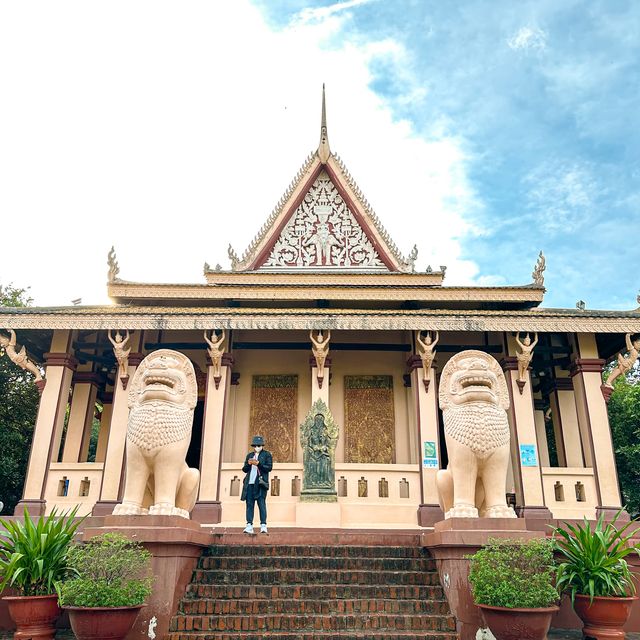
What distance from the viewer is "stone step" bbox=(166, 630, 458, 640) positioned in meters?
4.84

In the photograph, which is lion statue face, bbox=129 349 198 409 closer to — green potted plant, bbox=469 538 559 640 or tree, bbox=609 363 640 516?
green potted plant, bbox=469 538 559 640

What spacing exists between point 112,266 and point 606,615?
35.4ft

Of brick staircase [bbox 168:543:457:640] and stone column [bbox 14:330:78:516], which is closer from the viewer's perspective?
brick staircase [bbox 168:543:457:640]

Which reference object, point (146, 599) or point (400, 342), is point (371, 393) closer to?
point (400, 342)

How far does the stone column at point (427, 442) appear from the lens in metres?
9.16

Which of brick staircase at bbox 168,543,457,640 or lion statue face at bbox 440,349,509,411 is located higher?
lion statue face at bbox 440,349,509,411

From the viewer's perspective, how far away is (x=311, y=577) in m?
5.80

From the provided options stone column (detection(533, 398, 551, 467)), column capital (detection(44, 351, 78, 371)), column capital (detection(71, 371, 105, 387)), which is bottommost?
stone column (detection(533, 398, 551, 467))

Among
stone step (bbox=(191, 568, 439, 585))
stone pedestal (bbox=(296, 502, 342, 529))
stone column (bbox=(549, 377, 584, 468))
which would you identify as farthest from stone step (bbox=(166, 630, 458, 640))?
stone column (bbox=(549, 377, 584, 468))

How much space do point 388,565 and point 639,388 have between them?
1322 centimetres

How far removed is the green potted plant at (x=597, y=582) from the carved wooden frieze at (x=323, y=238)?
838 centimetres

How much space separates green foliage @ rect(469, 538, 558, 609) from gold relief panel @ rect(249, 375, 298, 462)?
671cm

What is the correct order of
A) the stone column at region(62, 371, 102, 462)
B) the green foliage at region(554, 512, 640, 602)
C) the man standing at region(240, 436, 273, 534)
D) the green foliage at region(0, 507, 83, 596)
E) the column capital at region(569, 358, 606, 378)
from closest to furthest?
1. the green foliage at region(0, 507, 83, 596)
2. the green foliage at region(554, 512, 640, 602)
3. the man standing at region(240, 436, 273, 534)
4. the column capital at region(569, 358, 606, 378)
5. the stone column at region(62, 371, 102, 462)

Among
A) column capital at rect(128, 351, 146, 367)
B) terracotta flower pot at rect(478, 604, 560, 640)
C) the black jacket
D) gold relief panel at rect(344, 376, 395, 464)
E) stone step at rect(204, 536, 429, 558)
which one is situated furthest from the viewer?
gold relief panel at rect(344, 376, 395, 464)
